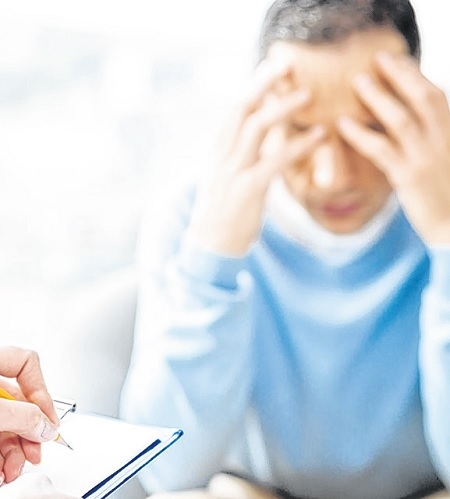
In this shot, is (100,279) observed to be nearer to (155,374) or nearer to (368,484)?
(155,374)

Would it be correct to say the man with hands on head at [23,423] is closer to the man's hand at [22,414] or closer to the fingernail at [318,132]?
the man's hand at [22,414]

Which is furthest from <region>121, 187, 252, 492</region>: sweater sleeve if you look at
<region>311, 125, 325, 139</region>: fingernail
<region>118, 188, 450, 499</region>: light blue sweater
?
<region>311, 125, 325, 139</region>: fingernail

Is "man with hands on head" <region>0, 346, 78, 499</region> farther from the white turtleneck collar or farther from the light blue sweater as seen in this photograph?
the white turtleneck collar

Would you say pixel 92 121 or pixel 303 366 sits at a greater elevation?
pixel 92 121

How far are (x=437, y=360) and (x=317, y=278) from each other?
104 millimetres

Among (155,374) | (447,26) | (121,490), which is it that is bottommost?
(121,490)

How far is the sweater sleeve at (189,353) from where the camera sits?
2.09 feet

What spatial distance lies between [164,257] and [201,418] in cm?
12

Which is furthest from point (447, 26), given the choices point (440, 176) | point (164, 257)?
point (164, 257)

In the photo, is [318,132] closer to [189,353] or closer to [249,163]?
[249,163]

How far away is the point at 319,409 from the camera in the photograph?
65cm

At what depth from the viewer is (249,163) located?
2.07 ft

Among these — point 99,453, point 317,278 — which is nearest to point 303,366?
point 317,278

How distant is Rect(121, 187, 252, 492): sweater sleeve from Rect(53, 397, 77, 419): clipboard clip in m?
0.04
